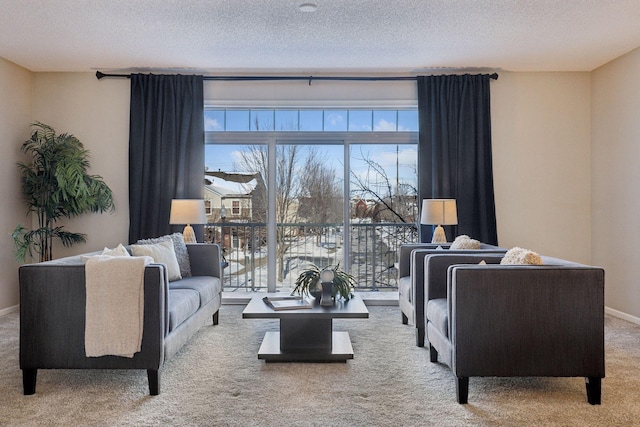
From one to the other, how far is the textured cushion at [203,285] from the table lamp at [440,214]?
2.11 metres

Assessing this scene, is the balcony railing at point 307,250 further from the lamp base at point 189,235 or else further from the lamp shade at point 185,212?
the lamp shade at point 185,212

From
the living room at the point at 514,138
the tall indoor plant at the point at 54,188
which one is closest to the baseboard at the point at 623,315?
the living room at the point at 514,138

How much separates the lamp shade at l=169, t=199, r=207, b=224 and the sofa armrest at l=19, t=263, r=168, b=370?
1960mm

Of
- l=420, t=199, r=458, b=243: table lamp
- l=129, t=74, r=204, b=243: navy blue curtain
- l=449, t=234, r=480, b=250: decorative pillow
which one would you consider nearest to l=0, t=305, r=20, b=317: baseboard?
l=129, t=74, r=204, b=243: navy blue curtain

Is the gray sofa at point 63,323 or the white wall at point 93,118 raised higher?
the white wall at point 93,118

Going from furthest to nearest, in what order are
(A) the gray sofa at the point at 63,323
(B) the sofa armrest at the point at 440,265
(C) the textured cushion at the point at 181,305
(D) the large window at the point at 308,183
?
1. (D) the large window at the point at 308,183
2. (B) the sofa armrest at the point at 440,265
3. (C) the textured cushion at the point at 181,305
4. (A) the gray sofa at the point at 63,323

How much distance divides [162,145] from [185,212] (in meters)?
0.97

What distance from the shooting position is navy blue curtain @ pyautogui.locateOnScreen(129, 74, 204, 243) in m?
4.98

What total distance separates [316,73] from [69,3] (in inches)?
99.3

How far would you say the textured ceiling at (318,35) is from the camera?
3.46m

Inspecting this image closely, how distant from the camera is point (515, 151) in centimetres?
511

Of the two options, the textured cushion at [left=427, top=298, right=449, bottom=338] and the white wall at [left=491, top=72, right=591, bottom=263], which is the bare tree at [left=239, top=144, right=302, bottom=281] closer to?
the white wall at [left=491, top=72, right=591, bottom=263]

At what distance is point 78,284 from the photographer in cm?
256

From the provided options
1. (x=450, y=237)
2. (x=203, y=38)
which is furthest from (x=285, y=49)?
(x=450, y=237)
